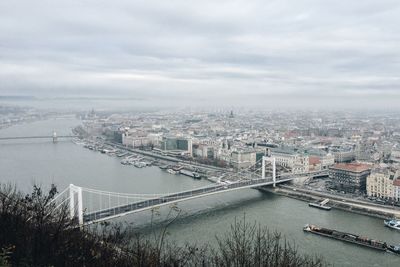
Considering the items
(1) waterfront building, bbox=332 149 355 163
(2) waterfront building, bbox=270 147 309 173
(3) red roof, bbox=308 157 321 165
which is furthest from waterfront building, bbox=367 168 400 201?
(1) waterfront building, bbox=332 149 355 163

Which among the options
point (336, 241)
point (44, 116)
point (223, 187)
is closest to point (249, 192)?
point (223, 187)

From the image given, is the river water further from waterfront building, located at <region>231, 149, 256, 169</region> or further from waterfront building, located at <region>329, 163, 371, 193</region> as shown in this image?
waterfront building, located at <region>231, 149, 256, 169</region>

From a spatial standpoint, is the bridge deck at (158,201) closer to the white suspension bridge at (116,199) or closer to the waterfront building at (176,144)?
the white suspension bridge at (116,199)

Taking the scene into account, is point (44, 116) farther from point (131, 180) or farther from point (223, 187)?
point (223, 187)

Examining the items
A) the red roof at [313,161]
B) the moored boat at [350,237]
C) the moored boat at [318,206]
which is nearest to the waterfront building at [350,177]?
the moored boat at [318,206]

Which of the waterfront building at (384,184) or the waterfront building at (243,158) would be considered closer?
the waterfront building at (384,184)

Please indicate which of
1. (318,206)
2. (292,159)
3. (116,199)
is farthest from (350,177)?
(116,199)

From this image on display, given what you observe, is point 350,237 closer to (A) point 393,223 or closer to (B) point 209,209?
(A) point 393,223
